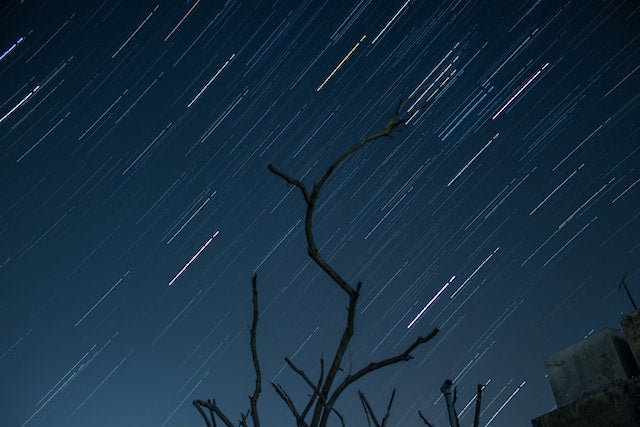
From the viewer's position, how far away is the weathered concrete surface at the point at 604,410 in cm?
457

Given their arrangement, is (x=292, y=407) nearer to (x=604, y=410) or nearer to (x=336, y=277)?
(x=336, y=277)

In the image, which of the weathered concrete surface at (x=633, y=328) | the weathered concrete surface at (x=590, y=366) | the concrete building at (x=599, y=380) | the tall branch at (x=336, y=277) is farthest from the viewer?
the weathered concrete surface at (x=590, y=366)

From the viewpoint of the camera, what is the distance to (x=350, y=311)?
1.09m

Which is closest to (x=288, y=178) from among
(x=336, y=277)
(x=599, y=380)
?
(x=336, y=277)

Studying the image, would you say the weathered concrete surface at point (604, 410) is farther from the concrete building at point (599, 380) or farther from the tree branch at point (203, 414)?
the tree branch at point (203, 414)

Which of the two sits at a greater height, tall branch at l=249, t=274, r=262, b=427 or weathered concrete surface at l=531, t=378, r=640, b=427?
tall branch at l=249, t=274, r=262, b=427

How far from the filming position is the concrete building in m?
4.67

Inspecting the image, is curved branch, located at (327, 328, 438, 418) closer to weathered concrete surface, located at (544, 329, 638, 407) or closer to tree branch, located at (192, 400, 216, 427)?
tree branch, located at (192, 400, 216, 427)

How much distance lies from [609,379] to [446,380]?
454cm

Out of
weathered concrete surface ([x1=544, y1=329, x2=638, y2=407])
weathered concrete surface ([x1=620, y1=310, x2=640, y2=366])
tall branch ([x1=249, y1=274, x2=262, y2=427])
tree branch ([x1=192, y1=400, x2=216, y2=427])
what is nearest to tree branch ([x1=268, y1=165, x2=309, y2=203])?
tall branch ([x1=249, y1=274, x2=262, y2=427])

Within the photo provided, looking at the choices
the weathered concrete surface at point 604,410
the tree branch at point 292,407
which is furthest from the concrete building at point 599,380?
the tree branch at point 292,407

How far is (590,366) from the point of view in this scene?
5648 millimetres

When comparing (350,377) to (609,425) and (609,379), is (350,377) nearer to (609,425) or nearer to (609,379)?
(609,425)

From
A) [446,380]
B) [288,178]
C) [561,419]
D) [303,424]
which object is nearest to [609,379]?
[561,419]
